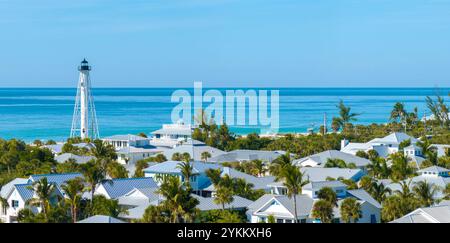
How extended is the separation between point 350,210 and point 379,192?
180 inches

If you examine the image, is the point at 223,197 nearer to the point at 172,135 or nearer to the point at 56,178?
the point at 56,178

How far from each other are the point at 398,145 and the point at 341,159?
1120 centimetres

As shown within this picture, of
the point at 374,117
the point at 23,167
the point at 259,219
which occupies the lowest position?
the point at 259,219

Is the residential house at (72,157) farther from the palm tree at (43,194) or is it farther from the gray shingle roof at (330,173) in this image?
the palm tree at (43,194)

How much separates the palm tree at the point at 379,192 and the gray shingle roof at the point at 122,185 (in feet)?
33.8

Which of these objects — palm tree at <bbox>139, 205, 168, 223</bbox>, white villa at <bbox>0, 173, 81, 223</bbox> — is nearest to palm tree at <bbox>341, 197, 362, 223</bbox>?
palm tree at <bbox>139, 205, 168, 223</bbox>

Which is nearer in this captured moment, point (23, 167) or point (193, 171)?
point (193, 171)

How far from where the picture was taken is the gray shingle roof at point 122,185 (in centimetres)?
3328

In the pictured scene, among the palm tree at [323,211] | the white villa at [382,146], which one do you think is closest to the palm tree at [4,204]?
the palm tree at [323,211]

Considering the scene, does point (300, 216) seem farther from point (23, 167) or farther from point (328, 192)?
point (23, 167)

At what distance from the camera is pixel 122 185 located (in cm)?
3422
